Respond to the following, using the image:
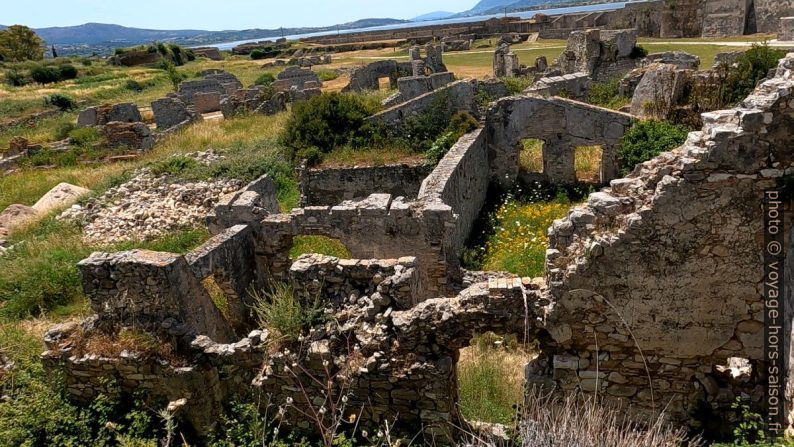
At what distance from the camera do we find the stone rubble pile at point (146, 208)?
14094mm

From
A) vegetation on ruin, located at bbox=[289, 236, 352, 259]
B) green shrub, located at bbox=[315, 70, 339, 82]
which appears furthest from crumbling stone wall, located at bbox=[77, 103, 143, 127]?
vegetation on ruin, located at bbox=[289, 236, 352, 259]

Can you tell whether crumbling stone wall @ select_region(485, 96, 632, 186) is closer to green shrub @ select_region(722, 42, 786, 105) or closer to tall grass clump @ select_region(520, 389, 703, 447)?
green shrub @ select_region(722, 42, 786, 105)

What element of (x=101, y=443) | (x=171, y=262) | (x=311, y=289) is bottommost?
(x=101, y=443)

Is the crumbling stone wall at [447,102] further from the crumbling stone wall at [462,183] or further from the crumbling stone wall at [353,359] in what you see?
the crumbling stone wall at [353,359]

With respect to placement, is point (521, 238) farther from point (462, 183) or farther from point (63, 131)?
point (63, 131)

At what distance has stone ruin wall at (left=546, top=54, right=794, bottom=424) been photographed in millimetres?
4871

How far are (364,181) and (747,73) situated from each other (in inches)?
477

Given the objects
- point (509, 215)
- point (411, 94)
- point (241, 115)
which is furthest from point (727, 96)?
point (241, 115)

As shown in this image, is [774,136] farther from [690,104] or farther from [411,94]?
[411,94]

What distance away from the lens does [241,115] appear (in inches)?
1059

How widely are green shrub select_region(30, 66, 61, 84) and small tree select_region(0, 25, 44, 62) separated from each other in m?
20.9

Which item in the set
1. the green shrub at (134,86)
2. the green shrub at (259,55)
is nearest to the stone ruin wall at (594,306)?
the green shrub at (134,86)

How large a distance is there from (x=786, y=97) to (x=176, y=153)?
19.6 meters

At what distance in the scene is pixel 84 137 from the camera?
2633 cm
